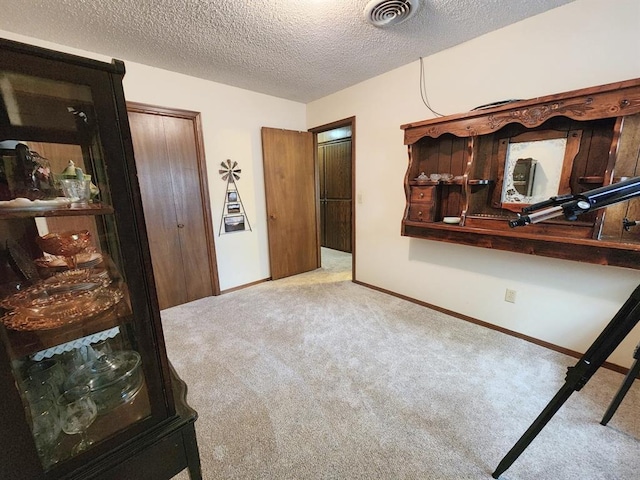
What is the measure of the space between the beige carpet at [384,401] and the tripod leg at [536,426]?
9cm

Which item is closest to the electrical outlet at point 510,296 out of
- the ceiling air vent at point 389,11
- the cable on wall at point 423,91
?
the cable on wall at point 423,91

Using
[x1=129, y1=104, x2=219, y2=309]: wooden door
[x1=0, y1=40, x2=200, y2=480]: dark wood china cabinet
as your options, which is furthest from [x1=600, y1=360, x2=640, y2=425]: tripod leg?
[x1=129, y1=104, x2=219, y2=309]: wooden door

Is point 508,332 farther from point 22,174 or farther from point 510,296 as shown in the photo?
point 22,174

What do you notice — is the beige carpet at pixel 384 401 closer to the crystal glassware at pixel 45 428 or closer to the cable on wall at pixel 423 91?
the crystal glassware at pixel 45 428

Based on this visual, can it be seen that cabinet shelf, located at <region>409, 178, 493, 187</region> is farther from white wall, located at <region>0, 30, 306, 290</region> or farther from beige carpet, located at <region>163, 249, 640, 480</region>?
white wall, located at <region>0, 30, 306, 290</region>

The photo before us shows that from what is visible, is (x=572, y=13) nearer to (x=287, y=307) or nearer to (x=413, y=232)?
(x=413, y=232)

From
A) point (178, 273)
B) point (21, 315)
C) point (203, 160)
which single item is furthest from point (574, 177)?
point (178, 273)

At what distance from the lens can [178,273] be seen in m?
2.87

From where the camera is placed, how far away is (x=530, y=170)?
6.31 ft

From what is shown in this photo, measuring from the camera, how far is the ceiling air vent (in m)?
1.61

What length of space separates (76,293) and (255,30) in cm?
203

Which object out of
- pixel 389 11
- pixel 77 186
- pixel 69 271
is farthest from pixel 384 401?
pixel 389 11

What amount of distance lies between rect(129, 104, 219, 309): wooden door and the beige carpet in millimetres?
476

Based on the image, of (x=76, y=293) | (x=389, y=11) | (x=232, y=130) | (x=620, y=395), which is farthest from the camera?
(x=232, y=130)
